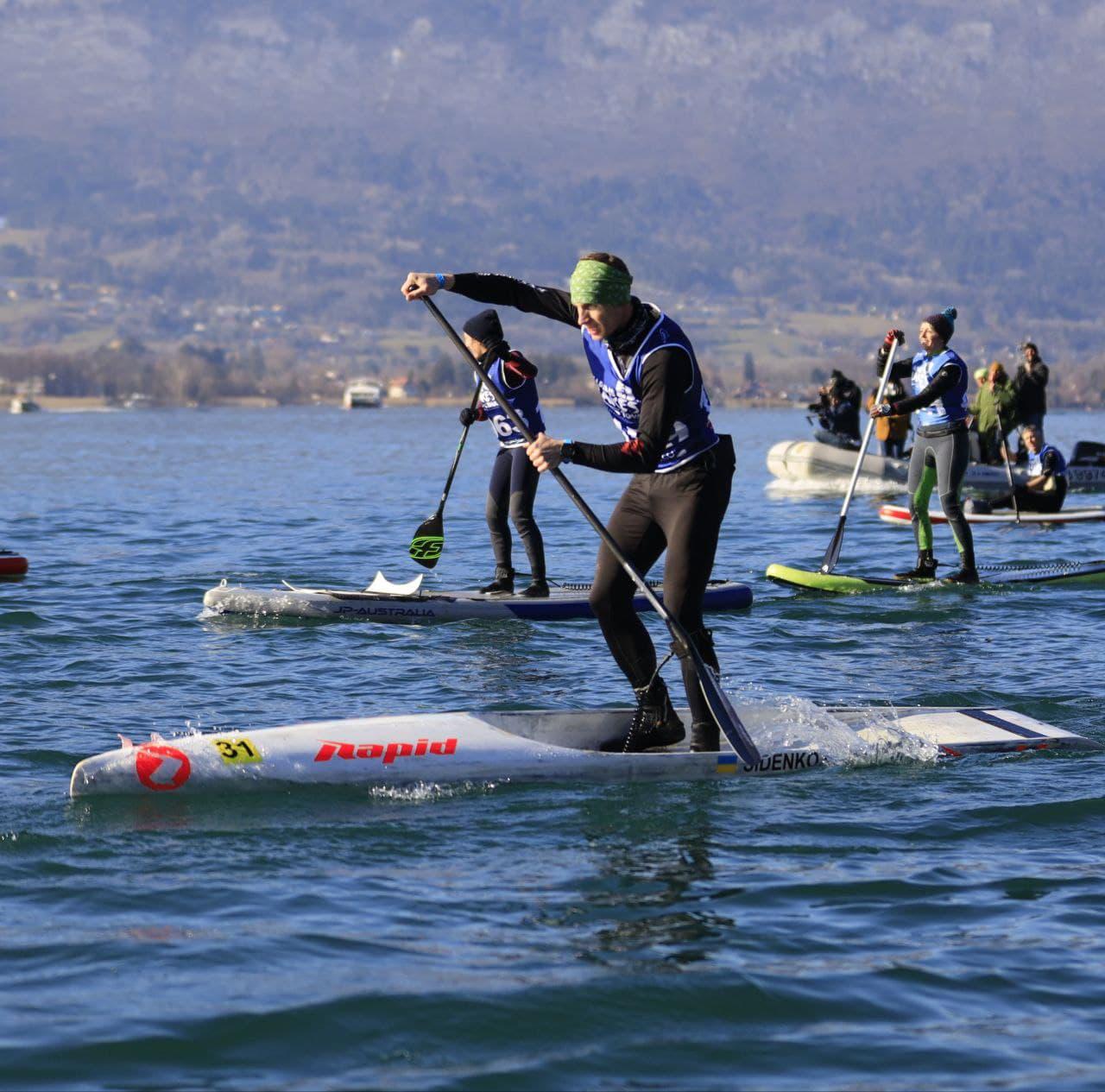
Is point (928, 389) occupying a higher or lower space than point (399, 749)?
higher

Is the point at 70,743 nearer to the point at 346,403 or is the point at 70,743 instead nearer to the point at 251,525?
the point at 251,525

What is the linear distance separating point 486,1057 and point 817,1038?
1.04 metres

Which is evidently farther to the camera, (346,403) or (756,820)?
(346,403)

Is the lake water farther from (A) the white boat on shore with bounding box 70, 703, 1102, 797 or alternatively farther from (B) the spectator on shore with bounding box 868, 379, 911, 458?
(B) the spectator on shore with bounding box 868, 379, 911, 458

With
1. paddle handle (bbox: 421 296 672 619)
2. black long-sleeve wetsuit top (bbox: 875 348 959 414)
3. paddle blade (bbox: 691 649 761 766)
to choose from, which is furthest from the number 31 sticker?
black long-sleeve wetsuit top (bbox: 875 348 959 414)

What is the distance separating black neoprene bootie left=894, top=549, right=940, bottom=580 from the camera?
51.8 ft

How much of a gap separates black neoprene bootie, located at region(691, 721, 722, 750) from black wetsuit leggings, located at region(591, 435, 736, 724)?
0.03m

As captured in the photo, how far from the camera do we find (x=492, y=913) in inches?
252

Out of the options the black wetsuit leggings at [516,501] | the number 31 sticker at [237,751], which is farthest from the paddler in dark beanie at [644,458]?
the black wetsuit leggings at [516,501]

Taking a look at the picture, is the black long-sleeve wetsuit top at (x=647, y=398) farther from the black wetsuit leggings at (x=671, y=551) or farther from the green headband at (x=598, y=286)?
the black wetsuit leggings at (x=671, y=551)

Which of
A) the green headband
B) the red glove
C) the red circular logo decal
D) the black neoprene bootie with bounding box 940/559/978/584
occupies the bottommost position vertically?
the red circular logo decal

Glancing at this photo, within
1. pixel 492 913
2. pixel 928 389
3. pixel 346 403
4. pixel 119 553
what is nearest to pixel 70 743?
pixel 492 913

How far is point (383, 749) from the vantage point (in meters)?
7.98

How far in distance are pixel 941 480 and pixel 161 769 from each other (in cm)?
918
